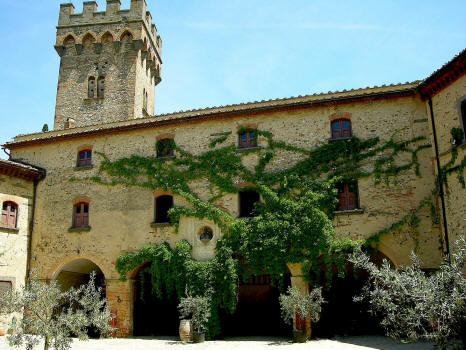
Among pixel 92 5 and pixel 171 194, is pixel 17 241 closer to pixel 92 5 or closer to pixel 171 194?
pixel 171 194

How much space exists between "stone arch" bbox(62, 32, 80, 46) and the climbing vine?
16.3m

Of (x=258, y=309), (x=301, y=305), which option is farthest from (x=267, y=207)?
(x=258, y=309)

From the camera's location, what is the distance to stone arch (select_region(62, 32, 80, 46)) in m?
30.3

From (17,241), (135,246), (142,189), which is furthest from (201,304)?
(17,241)

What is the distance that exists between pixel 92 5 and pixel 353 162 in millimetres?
23287

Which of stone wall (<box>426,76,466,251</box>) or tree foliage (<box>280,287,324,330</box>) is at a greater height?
stone wall (<box>426,76,466,251</box>)

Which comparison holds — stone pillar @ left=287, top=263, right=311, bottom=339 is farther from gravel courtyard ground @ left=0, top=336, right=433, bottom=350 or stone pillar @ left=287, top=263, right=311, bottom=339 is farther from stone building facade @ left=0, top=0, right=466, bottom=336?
gravel courtyard ground @ left=0, top=336, right=433, bottom=350

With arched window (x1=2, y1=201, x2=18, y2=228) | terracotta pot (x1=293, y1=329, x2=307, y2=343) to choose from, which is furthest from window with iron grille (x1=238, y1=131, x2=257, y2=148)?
arched window (x1=2, y1=201, x2=18, y2=228)

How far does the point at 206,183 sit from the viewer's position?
18.9m

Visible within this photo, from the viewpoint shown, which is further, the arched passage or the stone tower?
the stone tower

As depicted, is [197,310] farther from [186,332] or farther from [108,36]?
[108,36]

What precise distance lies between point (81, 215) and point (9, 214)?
10.4ft

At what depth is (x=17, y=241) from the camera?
66.2ft

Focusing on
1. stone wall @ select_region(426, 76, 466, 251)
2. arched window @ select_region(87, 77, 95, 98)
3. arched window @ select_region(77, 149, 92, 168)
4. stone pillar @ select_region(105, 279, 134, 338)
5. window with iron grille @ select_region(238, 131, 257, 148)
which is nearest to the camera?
stone wall @ select_region(426, 76, 466, 251)
